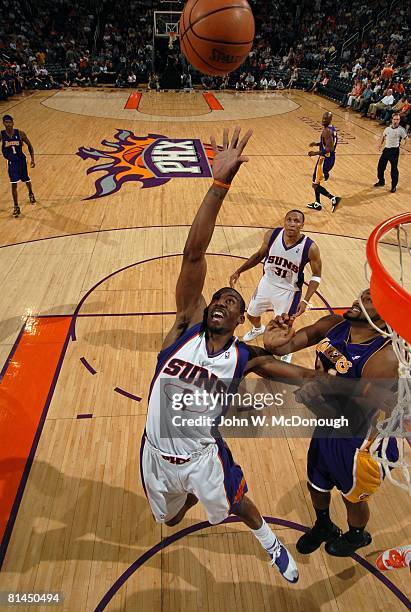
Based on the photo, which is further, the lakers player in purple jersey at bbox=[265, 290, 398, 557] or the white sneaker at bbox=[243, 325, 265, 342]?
the white sneaker at bbox=[243, 325, 265, 342]

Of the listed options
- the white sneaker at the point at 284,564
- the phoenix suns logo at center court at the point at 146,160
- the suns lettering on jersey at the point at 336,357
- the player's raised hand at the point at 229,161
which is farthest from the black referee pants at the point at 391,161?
the white sneaker at the point at 284,564

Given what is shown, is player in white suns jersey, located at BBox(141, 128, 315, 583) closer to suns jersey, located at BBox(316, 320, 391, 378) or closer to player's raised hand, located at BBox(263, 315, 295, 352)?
player's raised hand, located at BBox(263, 315, 295, 352)

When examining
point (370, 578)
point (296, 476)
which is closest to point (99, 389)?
point (296, 476)

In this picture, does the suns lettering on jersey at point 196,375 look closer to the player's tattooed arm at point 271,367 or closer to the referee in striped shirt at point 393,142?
the player's tattooed arm at point 271,367

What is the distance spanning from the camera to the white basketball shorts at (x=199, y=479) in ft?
8.23

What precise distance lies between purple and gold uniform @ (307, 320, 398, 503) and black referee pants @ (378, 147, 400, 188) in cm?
760

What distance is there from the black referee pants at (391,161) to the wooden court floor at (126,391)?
35cm

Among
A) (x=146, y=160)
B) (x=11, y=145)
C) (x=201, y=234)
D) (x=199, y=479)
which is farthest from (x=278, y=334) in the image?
(x=146, y=160)

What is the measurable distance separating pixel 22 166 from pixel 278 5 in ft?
88.8

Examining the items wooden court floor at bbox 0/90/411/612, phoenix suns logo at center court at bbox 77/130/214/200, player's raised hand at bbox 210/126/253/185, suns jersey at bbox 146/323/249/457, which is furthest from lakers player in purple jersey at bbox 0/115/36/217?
suns jersey at bbox 146/323/249/457

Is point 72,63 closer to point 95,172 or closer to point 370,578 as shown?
point 95,172

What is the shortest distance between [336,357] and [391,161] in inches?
314

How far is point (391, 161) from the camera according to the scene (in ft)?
30.2

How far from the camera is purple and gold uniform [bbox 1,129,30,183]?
294 inches
